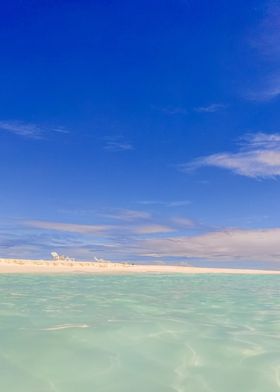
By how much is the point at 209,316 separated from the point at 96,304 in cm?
273

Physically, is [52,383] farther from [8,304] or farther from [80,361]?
[8,304]

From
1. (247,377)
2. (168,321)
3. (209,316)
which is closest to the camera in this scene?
(247,377)

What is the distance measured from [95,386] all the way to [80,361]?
716 mm

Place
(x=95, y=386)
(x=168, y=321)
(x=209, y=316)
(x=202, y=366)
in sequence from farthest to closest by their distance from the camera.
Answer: (x=209, y=316) → (x=168, y=321) → (x=202, y=366) → (x=95, y=386)

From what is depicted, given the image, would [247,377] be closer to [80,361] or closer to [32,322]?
[80,361]

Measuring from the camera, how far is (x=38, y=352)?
4.49 metres

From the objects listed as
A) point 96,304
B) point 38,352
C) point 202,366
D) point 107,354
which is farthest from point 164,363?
point 96,304

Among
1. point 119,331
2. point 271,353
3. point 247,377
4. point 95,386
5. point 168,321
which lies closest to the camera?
point 95,386

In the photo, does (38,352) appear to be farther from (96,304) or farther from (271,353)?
(96,304)

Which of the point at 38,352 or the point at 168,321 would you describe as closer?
the point at 38,352

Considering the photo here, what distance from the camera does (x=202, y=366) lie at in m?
4.19

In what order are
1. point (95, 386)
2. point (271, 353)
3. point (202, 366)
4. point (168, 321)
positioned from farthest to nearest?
point (168, 321) < point (271, 353) < point (202, 366) < point (95, 386)

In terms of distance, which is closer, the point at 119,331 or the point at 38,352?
the point at 38,352

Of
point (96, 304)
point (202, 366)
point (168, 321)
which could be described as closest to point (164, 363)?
point (202, 366)
